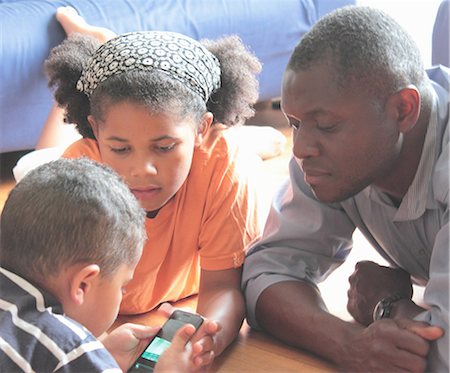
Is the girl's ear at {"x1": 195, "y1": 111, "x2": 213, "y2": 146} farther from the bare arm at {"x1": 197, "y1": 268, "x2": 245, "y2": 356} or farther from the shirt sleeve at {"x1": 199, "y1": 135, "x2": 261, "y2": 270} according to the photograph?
the bare arm at {"x1": 197, "y1": 268, "x2": 245, "y2": 356}

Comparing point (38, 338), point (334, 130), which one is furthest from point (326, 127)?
point (38, 338)

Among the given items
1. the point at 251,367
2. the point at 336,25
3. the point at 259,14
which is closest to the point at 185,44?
the point at 336,25

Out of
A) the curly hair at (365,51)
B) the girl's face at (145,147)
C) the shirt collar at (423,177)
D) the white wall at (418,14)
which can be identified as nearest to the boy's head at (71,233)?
the girl's face at (145,147)

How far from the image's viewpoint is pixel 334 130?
3.94 feet

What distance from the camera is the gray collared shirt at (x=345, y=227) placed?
1.27m

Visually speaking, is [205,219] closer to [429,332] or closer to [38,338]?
[429,332]

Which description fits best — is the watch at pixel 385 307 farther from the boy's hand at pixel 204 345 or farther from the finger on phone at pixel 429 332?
the boy's hand at pixel 204 345

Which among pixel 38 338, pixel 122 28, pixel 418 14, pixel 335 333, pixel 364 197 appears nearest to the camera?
pixel 38 338

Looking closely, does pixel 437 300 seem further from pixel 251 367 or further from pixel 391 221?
pixel 251 367

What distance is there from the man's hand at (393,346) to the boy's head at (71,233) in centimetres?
39

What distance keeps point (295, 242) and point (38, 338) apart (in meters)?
0.61

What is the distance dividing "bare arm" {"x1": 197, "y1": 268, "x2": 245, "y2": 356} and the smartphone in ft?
0.19

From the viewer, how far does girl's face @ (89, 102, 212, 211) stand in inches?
51.3

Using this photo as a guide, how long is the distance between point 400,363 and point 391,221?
0.93 feet
